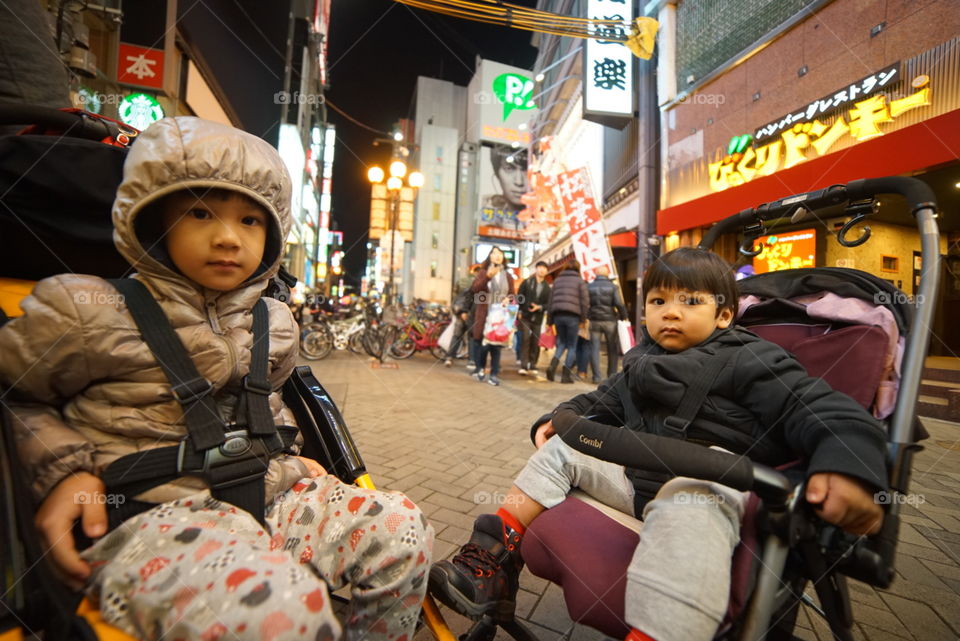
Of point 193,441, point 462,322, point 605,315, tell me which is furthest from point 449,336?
point 193,441

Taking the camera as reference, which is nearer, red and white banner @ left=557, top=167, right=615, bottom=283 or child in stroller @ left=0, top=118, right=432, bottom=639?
child in stroller @ left=0, top=118, right=432, bottom=639

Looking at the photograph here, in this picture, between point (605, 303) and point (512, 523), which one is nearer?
point (512, 523)

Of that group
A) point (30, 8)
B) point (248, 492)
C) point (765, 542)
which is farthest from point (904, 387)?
point (30, 8)

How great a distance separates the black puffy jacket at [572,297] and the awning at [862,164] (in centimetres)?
351

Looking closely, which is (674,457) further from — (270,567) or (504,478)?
(504,478)

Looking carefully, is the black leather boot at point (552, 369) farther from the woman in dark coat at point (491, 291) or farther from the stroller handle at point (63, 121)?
the stroller handle at point (63, 121)

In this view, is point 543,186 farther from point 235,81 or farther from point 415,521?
point 415,521

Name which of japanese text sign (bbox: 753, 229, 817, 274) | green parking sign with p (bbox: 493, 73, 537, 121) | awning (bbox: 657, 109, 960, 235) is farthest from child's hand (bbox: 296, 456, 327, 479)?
green parking sign with p (bbox: 493, 73, 537, 121)

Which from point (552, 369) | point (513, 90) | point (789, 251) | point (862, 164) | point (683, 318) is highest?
point (513, 90)

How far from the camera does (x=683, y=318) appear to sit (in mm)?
1438

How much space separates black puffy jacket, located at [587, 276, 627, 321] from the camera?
7.69 m

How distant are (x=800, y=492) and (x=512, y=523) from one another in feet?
2.72

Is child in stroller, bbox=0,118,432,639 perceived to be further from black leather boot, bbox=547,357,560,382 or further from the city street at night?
black leather boot, bbox=547,357,560,382

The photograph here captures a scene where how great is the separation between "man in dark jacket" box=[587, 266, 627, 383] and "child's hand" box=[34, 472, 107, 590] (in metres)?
7.36
